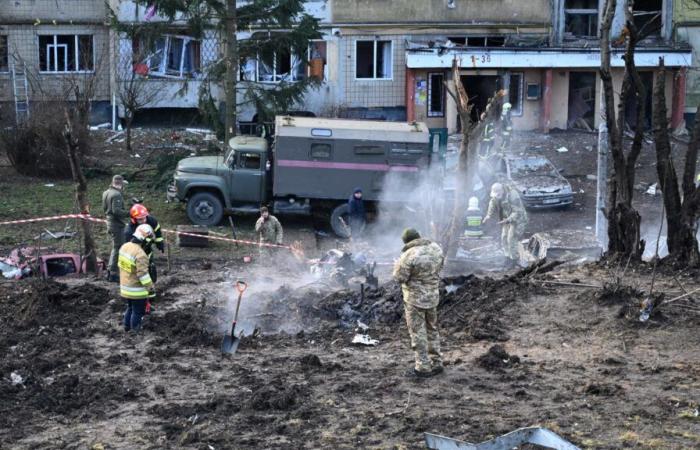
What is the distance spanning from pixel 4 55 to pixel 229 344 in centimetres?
2486

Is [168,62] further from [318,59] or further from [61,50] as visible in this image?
[318,59]

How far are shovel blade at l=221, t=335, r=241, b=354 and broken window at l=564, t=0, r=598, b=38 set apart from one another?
25.6 m

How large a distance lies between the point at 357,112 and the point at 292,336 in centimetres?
2172

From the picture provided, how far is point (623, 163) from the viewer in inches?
665

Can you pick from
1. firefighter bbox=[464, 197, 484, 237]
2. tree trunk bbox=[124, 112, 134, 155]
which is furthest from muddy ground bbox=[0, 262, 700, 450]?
tree trunk bbox=[124, 112, 134, 155]

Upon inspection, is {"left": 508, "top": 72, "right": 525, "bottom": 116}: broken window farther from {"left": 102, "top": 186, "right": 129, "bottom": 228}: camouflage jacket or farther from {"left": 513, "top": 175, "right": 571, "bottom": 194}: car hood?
{"left": 102, "top": 186, "right": 129, "bottom": 228}: camouflage jacket

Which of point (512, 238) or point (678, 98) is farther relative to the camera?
point (678, 98)

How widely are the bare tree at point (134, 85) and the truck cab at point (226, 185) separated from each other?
6.22 metres

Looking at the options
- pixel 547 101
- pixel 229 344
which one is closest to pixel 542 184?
pixel 547 101

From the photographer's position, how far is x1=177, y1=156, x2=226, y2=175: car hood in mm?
23875

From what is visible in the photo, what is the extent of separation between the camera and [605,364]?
12734mm

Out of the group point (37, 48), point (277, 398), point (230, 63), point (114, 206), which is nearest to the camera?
point (277, 398)

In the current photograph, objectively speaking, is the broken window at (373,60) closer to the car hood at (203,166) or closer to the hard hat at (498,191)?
the car hood at (203,166)

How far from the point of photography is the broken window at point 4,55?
116 feet
